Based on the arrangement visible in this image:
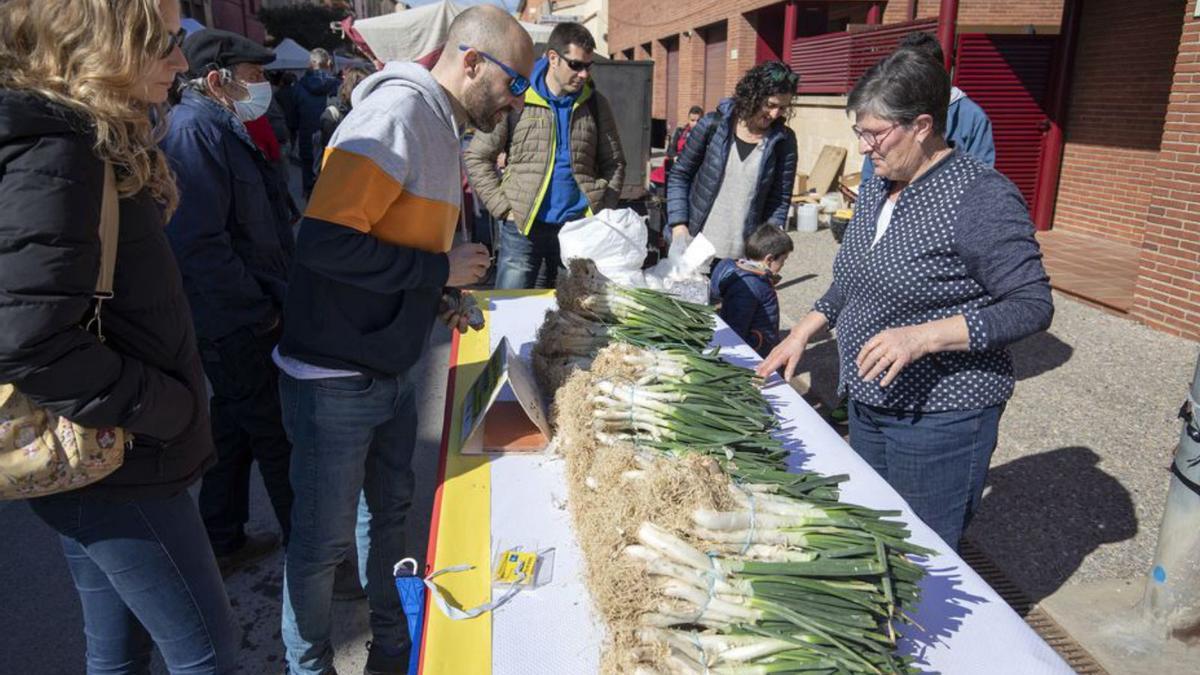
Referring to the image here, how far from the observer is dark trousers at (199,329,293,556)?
2887 millimetres

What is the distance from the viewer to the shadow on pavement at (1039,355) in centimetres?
539

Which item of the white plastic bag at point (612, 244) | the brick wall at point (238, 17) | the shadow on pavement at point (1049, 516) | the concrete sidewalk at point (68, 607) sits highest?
the brick wall at point (238, 17)

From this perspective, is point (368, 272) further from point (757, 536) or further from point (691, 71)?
point (691, 71)

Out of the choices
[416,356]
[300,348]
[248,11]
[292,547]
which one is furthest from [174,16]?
[248,11]

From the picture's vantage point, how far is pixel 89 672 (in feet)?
6.14

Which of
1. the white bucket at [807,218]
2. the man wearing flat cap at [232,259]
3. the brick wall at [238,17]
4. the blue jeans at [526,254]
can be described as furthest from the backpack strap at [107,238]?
the brick wall at [238,17]

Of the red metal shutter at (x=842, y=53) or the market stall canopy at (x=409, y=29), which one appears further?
the red metal shutter at (x=842, y=53)

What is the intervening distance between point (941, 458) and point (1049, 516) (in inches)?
71.6

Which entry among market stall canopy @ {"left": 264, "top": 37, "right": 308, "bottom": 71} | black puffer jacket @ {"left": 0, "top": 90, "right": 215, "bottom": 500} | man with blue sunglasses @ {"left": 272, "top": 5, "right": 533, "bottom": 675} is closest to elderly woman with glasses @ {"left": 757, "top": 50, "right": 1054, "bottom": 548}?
man with blue sunglasses @ {"left": 272, "top": 5, "right": 533, "bottom": 675}

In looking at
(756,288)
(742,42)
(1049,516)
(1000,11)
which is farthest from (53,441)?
(742,42)

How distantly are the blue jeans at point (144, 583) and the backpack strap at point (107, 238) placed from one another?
0.41m

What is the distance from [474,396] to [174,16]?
134cm

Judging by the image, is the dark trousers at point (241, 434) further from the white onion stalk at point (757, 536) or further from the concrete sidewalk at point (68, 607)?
the white onion stalk at point (757, 536)

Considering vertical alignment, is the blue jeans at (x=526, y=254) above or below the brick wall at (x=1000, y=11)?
below
